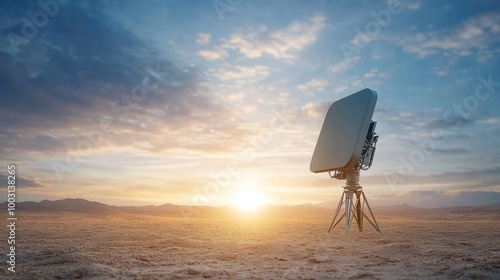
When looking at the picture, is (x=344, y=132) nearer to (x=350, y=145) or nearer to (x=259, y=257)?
(x=350, y=145)

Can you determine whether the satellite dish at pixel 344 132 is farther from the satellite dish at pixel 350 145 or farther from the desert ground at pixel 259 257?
the desert ground at pixel 259 257

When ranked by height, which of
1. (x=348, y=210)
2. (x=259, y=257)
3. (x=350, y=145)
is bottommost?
(x=259, y=257)

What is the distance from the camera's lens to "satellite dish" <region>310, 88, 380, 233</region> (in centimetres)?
1523

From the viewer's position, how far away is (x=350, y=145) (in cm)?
1548

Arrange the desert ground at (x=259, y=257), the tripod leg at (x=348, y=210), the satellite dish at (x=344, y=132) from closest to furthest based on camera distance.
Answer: the desert ground at (x=259, y=257) → the satellite dish at (x=344, y=132) → the tripod leg at (x=348, y=210)

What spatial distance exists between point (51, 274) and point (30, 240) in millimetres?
6880

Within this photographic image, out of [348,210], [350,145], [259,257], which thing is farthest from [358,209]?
[259,257]

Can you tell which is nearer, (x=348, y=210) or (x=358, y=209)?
(x=348, y=210)

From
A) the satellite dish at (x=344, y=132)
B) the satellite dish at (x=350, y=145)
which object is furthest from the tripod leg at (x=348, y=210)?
the satellite dish at (x=344, y=132)

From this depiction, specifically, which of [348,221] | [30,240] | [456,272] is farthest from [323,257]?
[30,240]

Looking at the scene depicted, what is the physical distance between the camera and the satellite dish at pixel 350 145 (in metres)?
15.2

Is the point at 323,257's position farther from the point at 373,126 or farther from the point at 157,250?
the point at 373,126

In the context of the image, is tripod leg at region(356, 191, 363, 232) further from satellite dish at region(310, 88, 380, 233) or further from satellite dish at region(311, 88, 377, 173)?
satellite dish at region(311, 88, 377, 173)

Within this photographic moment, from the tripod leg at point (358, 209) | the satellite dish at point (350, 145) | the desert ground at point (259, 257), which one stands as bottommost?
the desert ground at point (259, 257)
